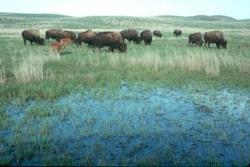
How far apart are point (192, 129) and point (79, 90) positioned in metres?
5.11

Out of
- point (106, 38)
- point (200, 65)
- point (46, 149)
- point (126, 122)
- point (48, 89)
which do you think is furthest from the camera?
point (106, 38)

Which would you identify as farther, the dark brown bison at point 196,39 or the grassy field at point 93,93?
the dark brown bison at point 196,39

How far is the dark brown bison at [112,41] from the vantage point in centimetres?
2466

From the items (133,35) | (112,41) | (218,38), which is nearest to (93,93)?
(112,41)

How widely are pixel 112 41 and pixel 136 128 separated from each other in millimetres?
16857

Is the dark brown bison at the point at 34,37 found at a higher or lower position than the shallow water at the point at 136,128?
lower

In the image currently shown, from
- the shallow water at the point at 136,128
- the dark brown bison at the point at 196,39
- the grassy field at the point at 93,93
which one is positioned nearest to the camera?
the shallow water at the point at 136,128

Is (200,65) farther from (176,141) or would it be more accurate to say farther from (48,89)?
(176,141)

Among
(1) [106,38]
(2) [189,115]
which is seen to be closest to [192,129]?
(2) [189,115]

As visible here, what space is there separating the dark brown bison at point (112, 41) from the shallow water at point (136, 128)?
12479 millimetres

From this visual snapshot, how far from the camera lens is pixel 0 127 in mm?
8516

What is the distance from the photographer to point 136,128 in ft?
28.1

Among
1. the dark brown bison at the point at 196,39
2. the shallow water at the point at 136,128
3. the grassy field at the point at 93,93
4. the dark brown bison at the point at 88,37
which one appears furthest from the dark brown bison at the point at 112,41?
the shallow water at the point at 136,128

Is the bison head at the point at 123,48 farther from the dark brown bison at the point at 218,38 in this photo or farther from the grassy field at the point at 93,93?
the dark brown bison at the point at 218,38
